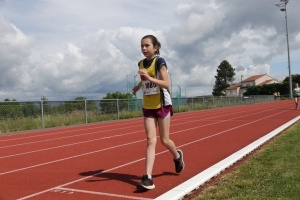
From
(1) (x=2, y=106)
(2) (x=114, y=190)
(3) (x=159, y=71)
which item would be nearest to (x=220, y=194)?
(2) (x=114, y=190)

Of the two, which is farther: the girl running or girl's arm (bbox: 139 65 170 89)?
the girl running

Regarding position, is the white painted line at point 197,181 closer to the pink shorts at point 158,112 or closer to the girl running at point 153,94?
the girl running at point 153,94

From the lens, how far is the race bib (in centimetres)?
489

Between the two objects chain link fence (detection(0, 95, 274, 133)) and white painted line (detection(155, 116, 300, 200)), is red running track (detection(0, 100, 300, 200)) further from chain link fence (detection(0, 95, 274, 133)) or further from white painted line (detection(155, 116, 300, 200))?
chain link fence (detection(0, 95, 274, 133))

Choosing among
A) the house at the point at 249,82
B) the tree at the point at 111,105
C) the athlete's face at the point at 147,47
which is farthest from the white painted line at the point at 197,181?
the house at the point at 249,82

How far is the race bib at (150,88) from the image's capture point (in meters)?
4.89

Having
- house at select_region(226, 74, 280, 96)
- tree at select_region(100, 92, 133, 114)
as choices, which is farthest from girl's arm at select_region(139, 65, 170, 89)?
house at select_region(226, 74, 280, 96)

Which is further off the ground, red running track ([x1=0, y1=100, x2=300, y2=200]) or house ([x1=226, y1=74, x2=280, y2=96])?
house ([x1=226, y1=74, x2=280, y2=96])

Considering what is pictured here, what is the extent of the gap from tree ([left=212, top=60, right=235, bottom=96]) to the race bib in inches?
3683

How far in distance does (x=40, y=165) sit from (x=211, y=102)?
34639 millimetres

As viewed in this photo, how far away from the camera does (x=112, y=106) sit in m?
23.8

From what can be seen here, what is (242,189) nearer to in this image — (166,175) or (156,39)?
(166,175)

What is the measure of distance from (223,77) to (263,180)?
9539 cm

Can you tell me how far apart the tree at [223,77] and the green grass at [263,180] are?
91.5m
